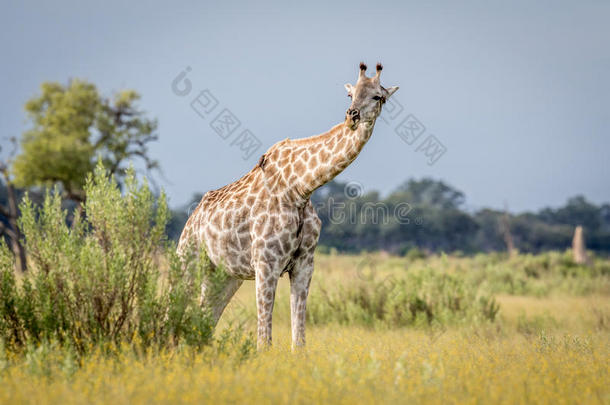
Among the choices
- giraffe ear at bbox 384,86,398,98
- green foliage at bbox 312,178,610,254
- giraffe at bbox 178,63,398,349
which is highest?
green foliage at bbox 312,178,610,254

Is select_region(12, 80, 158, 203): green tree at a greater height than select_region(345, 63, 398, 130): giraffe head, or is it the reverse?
select_region(12, 80, 158, 203): green tree

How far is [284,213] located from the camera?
20.0 feet

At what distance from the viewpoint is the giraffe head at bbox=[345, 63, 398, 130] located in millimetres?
5477

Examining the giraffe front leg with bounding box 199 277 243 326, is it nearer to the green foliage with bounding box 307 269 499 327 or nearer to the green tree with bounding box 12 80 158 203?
the green foliage with bounding box 307 269 499 327

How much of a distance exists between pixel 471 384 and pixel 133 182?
387 cm

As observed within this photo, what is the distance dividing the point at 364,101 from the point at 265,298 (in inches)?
91.5

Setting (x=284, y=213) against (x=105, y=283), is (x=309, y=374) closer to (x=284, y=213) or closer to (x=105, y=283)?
(x=284, y=213)

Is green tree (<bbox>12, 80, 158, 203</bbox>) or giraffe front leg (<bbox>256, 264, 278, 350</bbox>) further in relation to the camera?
green tree (<bbox>12, 80, 158, 203</bbox>)

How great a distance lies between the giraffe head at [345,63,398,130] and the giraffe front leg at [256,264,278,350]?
1812 mm

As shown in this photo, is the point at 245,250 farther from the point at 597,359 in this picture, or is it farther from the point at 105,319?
the point at 597,359

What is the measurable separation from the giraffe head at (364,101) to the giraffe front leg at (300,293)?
1.70 metres

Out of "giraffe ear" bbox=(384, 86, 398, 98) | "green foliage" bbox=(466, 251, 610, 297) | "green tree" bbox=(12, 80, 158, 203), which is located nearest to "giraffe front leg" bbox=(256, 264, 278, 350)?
"giraffe ear" bbox=(384, 86, 398, 98)

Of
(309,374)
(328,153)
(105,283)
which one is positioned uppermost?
(328,153)

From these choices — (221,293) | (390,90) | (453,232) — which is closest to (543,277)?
Answer: (221,293)
